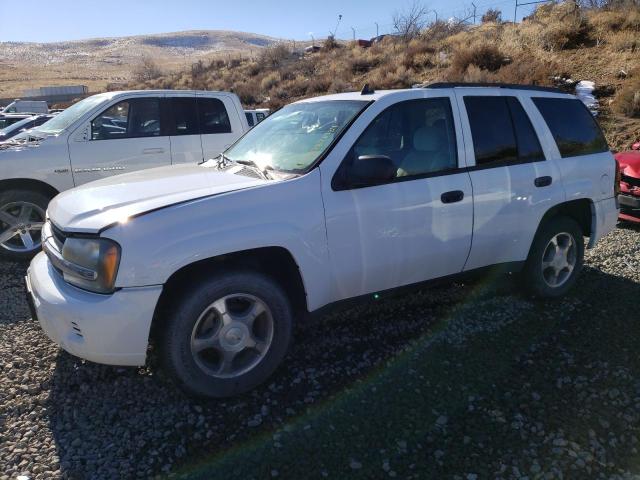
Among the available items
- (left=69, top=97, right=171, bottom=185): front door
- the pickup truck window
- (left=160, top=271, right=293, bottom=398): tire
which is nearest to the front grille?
(left=160, top=271, right=293, bottom=398): tire

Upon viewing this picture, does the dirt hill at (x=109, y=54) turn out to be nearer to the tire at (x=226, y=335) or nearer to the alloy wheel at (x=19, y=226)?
the alloy wheel at (x=19, y=226)

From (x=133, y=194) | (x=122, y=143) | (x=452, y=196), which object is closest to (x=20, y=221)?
(x=122, y=143)

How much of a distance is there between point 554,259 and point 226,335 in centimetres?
306

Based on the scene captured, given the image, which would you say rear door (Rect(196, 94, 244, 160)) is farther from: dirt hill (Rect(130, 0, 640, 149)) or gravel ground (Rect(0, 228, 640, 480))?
dirt hill (Rect(130, 0, 640, 149))

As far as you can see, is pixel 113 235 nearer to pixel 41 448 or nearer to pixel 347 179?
pixel 41 448

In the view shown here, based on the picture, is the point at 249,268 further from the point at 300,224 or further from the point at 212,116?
the point at 212,116

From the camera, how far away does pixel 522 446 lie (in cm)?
275

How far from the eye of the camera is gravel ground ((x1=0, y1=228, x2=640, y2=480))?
262 cm

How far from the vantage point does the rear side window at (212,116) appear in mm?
7141

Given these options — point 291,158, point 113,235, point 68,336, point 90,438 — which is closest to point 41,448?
point 90,438

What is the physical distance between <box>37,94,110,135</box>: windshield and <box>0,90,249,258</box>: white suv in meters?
0.02

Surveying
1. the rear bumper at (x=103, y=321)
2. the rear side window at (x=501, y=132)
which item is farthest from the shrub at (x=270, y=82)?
the rear bumper at (x=103, y=321)

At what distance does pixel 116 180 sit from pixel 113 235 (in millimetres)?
1183

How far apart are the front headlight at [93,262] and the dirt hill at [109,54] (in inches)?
2627
